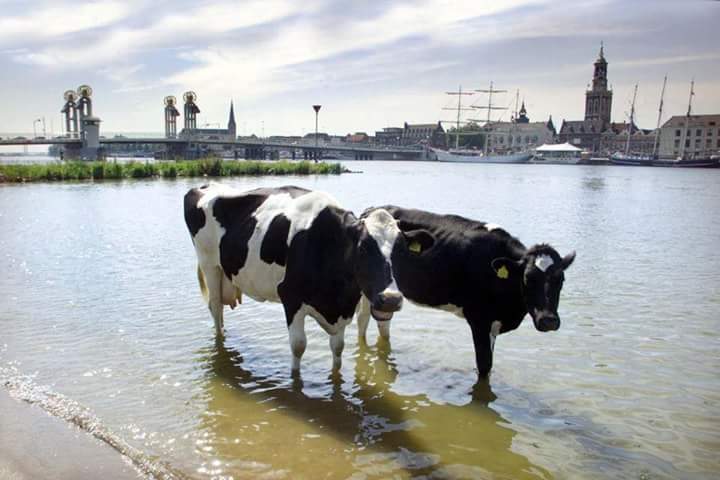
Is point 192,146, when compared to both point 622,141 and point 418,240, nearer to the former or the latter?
point 418,240

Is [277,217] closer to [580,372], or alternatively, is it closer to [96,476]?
[96,476]

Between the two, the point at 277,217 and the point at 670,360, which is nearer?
the point at 277,217

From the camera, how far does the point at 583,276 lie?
11461 millimetres

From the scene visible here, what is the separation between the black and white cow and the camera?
210 inches

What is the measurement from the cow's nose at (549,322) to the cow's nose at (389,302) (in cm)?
144

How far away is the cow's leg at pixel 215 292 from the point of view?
7258 mm

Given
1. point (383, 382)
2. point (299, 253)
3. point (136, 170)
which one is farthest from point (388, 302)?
point (136, 170)

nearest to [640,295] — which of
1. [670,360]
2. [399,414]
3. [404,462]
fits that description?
[670,360]

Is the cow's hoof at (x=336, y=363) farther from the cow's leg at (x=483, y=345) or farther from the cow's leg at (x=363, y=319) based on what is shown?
the cow's leg at (x=483, y=345)

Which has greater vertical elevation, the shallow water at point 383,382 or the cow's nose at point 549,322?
the cow's nose at point 549,322

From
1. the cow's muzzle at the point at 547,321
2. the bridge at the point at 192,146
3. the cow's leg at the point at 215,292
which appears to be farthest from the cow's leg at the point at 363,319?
the bridge at the point at 192,146

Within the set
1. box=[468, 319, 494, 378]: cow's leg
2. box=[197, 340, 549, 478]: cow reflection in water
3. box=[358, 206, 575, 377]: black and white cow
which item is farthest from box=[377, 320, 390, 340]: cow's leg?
box=[468, 319, 494, 378]: cow's leg

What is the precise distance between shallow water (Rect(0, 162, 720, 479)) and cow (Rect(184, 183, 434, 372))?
784 millimetres

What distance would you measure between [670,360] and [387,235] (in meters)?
4.10
